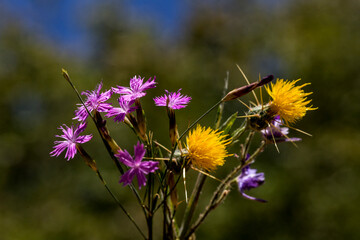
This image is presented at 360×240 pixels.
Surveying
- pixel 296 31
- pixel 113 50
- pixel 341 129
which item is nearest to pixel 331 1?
pixel 296 31

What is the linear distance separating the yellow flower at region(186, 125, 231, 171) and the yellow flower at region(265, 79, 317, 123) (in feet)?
0.52

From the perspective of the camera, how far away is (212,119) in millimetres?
6613

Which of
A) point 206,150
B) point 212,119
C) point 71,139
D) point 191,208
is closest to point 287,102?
point 206,150

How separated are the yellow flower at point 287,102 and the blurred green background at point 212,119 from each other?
5.56m

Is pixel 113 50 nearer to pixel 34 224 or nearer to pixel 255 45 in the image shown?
pixel 255 45

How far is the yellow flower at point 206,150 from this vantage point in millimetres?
775

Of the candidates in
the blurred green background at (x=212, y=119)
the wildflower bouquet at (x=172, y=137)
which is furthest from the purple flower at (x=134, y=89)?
the blurred green background at (x=212, y=119)

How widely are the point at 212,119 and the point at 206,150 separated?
5861 mm

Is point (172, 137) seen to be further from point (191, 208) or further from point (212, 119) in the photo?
point (212, 119)

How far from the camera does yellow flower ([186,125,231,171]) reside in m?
0.78

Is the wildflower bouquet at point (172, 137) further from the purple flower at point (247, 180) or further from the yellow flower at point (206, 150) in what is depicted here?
the purple flower at point (247, 180)

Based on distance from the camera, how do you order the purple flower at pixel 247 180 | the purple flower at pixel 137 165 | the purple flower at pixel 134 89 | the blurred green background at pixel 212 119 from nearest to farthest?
1. the purple flower at pixel 137 165
2. the purple flower at pixel 134 89
3. the purple flower at pixel 247 180
4. the blurred green background at pixel 212 119

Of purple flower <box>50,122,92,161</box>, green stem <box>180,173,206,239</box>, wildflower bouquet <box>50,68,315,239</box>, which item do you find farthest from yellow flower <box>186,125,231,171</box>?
purple flower <box>50,122,92,161</box>

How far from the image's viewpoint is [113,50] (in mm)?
12758
